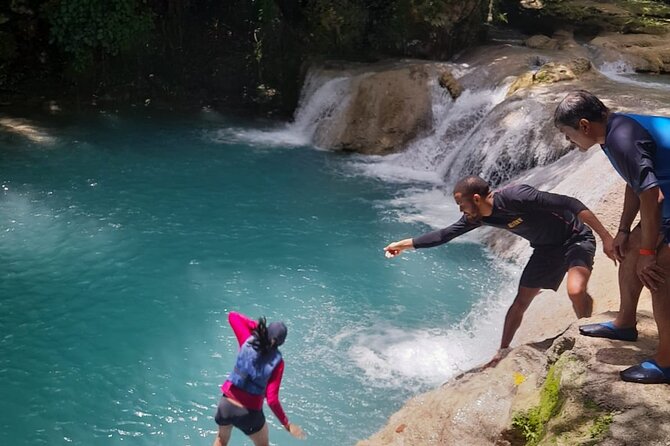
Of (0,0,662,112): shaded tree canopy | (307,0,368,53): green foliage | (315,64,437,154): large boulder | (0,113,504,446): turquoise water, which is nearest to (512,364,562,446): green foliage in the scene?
(0,113,504,446): turquoise water

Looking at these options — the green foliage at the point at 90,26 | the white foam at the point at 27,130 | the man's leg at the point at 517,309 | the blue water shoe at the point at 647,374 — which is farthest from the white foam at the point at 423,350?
the green foliage at the point at 90,26

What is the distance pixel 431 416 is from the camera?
150 inches

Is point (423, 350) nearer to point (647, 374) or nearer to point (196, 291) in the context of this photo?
point (196, 291)

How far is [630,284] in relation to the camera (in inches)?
126

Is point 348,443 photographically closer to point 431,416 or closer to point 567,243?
point 431,416

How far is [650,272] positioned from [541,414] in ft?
2.71

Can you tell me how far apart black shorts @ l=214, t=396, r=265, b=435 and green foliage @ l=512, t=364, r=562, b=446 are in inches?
57.1

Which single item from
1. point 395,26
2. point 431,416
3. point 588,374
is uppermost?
point 395,26

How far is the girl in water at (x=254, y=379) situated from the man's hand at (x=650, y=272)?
1.82 meters

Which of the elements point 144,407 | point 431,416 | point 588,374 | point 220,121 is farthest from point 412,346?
point 220,121

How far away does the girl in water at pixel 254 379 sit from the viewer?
3.55m

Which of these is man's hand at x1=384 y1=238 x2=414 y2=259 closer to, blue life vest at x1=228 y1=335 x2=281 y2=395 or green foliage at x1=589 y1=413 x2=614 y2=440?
blue life vest at x1=228 y1=335 x2=281 y2=395

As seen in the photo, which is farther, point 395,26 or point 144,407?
point 395,26

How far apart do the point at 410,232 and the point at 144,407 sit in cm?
426
